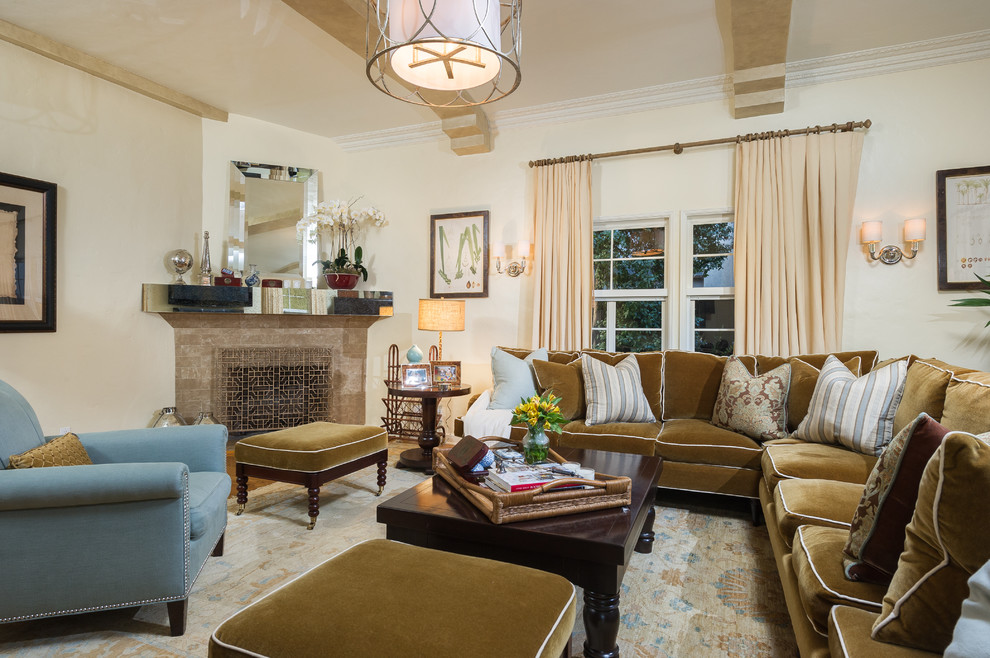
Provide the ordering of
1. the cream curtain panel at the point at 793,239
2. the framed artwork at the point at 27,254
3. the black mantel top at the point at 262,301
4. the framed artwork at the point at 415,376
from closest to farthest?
the framed artwork at the point at 27,254, the cream curtain panel at the point at 793,239, the framed artwork at the point at 415,376, the black mantel top at the point at 262,301

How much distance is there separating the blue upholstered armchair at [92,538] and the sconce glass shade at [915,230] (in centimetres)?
417

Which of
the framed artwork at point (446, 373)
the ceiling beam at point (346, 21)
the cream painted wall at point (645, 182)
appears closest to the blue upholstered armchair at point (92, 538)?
the ceiling beam at point (346, 21)

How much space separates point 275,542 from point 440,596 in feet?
5.57

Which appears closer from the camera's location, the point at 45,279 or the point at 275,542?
the point at 275,542

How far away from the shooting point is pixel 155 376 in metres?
4.29

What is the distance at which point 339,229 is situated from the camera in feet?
16.7

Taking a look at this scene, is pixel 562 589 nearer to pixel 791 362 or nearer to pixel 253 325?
pixel 791 362

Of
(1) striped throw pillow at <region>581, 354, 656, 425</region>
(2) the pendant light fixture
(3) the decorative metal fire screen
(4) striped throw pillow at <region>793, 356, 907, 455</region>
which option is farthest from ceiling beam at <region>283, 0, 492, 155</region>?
(4) striped throw pillow at <region>793, 356, 907, 455</region>

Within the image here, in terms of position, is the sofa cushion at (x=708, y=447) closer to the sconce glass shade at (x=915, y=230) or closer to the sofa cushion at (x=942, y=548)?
the sconce glass shade at (x=915, y=230)

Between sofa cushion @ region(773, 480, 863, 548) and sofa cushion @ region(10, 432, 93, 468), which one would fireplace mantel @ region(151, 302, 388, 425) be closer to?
sofa cushion @ region(10, 432, 93, 468)

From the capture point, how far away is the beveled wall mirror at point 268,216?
477 centimetres

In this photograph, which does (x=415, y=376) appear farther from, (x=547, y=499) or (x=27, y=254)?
(x=27, y=254)

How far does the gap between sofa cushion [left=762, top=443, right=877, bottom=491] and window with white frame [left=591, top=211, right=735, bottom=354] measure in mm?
1450

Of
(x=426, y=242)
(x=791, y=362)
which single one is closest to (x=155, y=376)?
(x=426, y=242)
